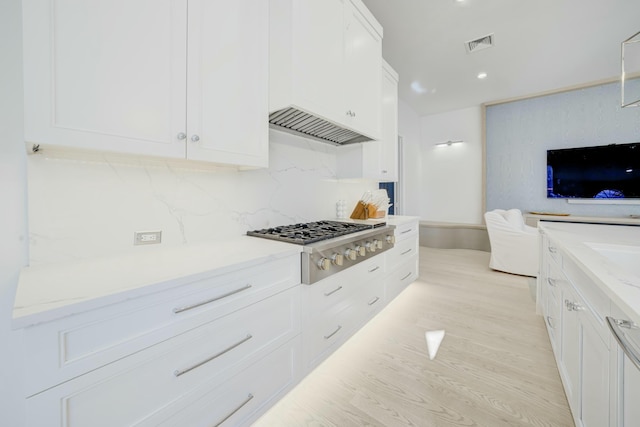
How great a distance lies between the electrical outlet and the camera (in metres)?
1.25

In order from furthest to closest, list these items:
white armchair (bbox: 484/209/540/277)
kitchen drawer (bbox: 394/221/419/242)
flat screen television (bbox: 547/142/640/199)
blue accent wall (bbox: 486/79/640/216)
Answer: blue accent wall (bbox: 486/79/640/216)
flat screen television (bbox: 547/142/640/199)
white armchair (bbox: 484/209/540/277)
kitchen drawer (bbox: 394/221/419/242)

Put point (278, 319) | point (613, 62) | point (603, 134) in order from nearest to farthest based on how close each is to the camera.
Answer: point (278, 319), point (613, 62), point (603, 134)

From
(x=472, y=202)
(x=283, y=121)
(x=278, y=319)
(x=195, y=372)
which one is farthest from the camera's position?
(x=472, y=202)

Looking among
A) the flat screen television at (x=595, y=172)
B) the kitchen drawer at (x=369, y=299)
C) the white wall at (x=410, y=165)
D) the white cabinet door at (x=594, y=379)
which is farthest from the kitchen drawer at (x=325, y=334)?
the flat screen television at (x=595, y=172)

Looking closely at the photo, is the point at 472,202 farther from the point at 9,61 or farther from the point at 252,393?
the point at 9,61

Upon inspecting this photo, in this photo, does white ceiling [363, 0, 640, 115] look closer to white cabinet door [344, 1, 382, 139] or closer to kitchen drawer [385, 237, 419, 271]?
white cabinet door [344, 1, 382, 139]

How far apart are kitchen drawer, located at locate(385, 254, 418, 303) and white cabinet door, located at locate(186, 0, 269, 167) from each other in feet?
5.54

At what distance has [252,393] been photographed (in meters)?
1.14

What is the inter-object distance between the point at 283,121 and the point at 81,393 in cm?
164

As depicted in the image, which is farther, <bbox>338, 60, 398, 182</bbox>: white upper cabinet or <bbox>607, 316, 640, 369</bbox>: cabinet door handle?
<bbox>338, 60, 398, 182</bbox>: white upper cabinet

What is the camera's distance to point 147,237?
1.29 m

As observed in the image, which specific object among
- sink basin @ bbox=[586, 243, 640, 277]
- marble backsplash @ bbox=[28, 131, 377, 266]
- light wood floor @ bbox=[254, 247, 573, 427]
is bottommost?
light wood floor @ bbox=[254, 247, 573, 427]

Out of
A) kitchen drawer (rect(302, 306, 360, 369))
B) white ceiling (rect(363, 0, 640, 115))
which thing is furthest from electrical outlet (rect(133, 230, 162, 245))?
white ceiling (rect(363, 0, 640, 115))

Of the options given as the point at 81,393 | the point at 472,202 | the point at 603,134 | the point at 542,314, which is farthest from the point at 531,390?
the point at 603,134
